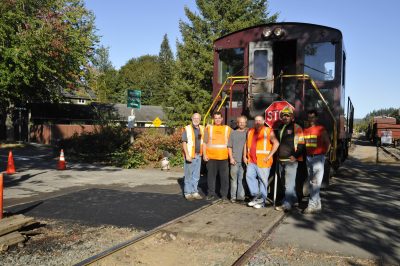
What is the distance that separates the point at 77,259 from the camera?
489 cm

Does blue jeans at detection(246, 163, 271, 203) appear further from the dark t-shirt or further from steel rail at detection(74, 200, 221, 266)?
steel rail at detection(74, 200, 221, 266)

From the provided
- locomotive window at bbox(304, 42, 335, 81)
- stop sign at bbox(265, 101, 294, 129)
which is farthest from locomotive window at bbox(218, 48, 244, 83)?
stop sign at bbox(265, 101, 294, 129)

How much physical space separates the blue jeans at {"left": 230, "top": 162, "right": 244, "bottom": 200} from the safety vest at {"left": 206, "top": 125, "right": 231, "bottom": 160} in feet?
1.06

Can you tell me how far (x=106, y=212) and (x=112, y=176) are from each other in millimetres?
5496

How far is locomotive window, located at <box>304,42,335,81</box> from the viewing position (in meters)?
9.41

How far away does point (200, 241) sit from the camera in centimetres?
566

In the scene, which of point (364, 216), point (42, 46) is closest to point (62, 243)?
point (364, 216)

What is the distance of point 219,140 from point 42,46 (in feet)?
47.6

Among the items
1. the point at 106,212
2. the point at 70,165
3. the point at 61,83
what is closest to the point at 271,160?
the point at 106,212

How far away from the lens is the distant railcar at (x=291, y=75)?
9.23m

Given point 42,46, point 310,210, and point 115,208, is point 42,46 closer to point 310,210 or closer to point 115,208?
point 115,208

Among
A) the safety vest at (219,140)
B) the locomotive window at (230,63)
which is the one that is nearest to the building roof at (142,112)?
the locomotive window at (230,63)

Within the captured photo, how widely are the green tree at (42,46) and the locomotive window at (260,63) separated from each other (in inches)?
443

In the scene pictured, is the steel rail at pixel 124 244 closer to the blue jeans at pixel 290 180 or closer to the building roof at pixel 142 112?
the blue jeans at pixel 290 180
